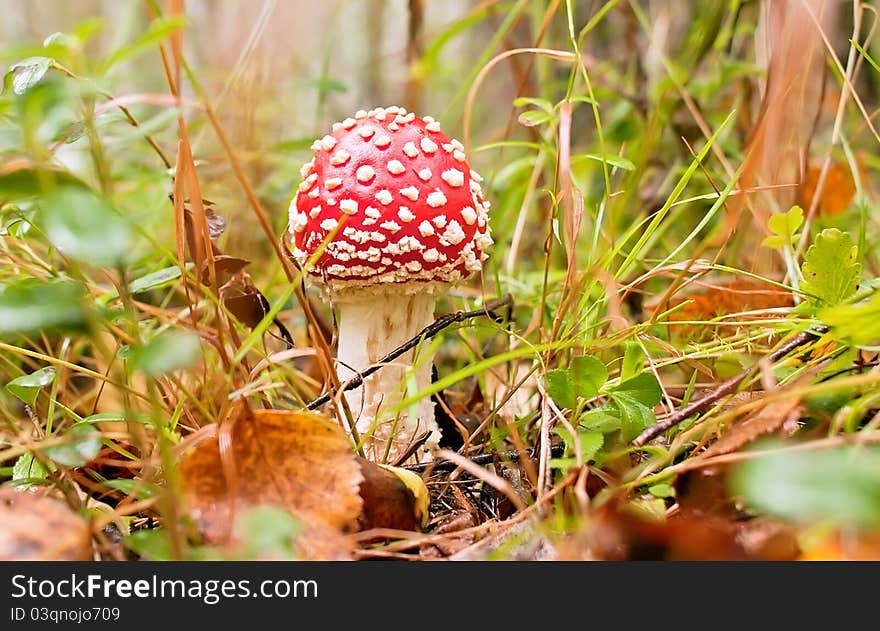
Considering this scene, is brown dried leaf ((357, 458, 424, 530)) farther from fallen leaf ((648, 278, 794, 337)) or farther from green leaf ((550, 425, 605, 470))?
fallen leaf ((648, 278, 794, 337))

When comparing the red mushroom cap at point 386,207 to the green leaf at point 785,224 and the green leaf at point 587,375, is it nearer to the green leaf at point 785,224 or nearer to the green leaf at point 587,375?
the green leaf at point 587,375

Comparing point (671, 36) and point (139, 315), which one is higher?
point (671, 36)

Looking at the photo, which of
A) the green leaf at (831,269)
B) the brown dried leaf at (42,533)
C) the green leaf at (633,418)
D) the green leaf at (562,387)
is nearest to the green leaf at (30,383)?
the brown dried leaf at (42,533)

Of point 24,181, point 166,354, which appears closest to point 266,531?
point 166,354

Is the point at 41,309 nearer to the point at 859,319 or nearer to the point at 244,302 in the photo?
the point at 244,302
